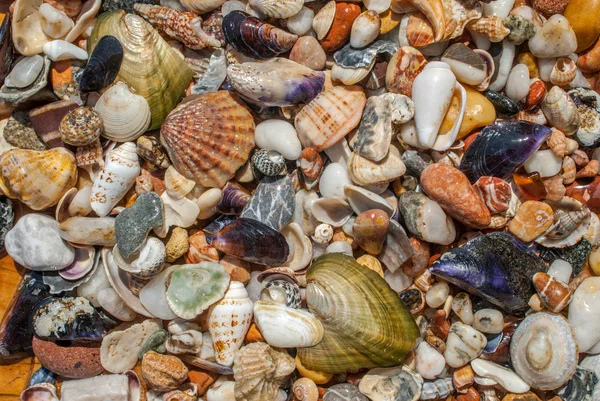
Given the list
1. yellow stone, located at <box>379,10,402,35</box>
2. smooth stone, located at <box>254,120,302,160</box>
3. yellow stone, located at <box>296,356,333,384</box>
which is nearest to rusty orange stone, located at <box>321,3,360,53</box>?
yellow stone, located at <box>379,10,402,35</box>

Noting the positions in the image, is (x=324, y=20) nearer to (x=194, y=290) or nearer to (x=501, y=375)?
(x=194, y=290)

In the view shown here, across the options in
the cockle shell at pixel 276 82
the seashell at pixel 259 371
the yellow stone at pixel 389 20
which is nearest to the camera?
the seashell at pixel 259 371

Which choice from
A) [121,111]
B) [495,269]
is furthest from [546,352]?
[121,111]

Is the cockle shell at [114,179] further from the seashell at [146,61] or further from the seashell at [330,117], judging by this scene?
the seashell at [330,117]

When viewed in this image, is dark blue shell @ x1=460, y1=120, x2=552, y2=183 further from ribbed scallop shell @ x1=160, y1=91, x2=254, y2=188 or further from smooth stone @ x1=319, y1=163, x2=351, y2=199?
ribbed scallop shell @ x1=160, y1=91, x2=254, y2=188

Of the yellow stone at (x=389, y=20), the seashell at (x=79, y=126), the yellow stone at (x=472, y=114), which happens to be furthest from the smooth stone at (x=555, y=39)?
the seashell at (x=79, y=126)
